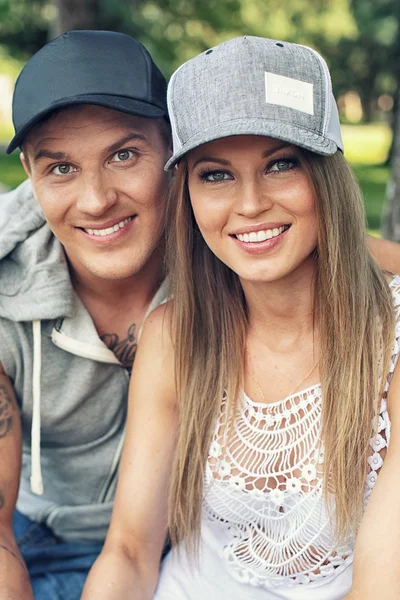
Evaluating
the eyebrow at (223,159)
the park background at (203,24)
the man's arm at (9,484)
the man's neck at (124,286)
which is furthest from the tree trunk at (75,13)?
the eyebrow at (223,159)

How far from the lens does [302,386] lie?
8.05 feet

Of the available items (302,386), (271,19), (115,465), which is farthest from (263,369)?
(271,19)

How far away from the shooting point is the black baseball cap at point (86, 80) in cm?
263

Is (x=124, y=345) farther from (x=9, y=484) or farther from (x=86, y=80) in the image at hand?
(x=86, y=80)

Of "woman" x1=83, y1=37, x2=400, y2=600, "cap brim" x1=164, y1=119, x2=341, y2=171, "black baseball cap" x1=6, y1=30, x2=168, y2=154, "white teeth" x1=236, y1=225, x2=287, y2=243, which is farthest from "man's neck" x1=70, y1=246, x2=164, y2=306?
"cap brim" x1=164, y1=119, x2=341, y2=171

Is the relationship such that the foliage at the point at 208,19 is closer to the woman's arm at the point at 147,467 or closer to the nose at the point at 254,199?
the woman's arm at the point at 147,467

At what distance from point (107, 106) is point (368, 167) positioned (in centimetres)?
1259

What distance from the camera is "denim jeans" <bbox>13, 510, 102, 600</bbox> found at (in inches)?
114

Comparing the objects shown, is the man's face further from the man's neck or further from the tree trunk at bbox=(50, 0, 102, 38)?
the tree trunk at bbox=(50, 0, 102, 38)

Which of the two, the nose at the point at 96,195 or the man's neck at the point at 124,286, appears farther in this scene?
the man's neck at the point at 124,286

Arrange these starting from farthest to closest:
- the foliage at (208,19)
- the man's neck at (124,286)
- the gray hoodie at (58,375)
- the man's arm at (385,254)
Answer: the foliage at (208,19) → the man's neck at (124,286) → the gray hoodie at (58,375) → the man's arm at (385,254)

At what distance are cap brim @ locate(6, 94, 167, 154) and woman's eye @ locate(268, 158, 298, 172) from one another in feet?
2.08

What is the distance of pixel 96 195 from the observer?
2684mm

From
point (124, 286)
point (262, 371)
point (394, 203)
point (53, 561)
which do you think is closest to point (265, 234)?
point (262, 371)
